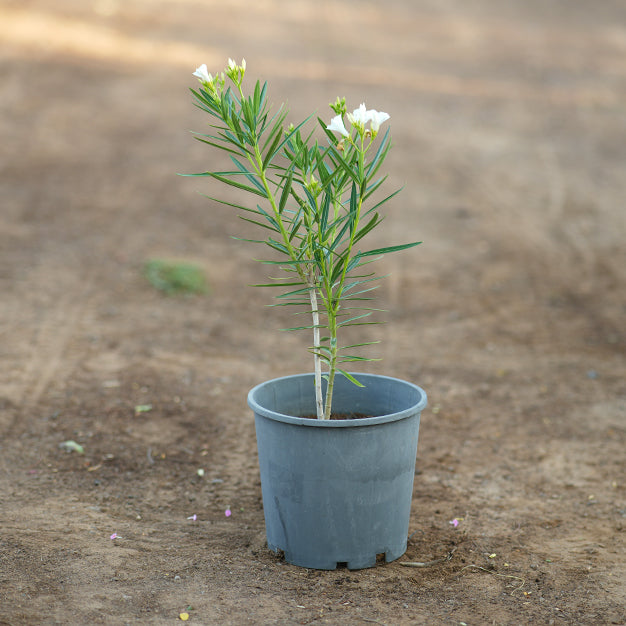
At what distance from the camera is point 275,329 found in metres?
6.10

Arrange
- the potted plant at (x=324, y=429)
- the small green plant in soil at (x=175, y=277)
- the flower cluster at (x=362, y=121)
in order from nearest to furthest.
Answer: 1. the flower cluster at (x=362, y=121)
2. the potted plant at (x=324, y=429)
3. the small green plant in soil at (x=175, y=277)

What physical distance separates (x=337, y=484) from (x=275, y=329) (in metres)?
3.52

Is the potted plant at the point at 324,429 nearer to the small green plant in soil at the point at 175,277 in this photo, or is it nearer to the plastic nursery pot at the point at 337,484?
the plastic nursery pot at the point at 337,484

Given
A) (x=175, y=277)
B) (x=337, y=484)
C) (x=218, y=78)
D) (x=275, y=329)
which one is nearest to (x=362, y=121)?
(x=218, y=78)

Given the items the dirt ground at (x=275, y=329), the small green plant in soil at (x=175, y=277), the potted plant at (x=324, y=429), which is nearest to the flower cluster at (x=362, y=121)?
the potted plant at (x=324, y=429)

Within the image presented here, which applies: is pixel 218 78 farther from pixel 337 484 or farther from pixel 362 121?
pixel 337 484

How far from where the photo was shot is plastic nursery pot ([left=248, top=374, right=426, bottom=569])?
2.61 m

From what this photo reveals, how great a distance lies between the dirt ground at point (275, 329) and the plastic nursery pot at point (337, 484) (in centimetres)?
10

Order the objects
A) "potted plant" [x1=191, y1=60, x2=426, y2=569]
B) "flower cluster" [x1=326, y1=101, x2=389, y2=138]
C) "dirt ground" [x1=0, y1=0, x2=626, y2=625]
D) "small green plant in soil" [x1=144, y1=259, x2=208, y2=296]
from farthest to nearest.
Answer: "small green plant in soil" [x1=144, y1=259, x2=208, y2=296] < "dirt ground" [x1=0, y1=0, x2=626, y2=625] < "potted plant" [x1=191, y1=60, x2=426, y2=569] < "flower cluster" [x1=326, y1=101, x2=389, y2=138]

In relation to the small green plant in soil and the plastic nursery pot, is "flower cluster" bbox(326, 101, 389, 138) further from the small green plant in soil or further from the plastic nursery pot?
the small green plant in soil

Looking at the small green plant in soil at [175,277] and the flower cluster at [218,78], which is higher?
the flower cluster at [218,78]

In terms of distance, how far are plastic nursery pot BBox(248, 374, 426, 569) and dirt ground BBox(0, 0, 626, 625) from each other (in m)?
0.10

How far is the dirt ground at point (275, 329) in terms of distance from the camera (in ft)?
8.93

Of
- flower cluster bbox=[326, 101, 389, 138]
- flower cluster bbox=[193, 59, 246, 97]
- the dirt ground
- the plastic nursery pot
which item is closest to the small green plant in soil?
the dirt ground
